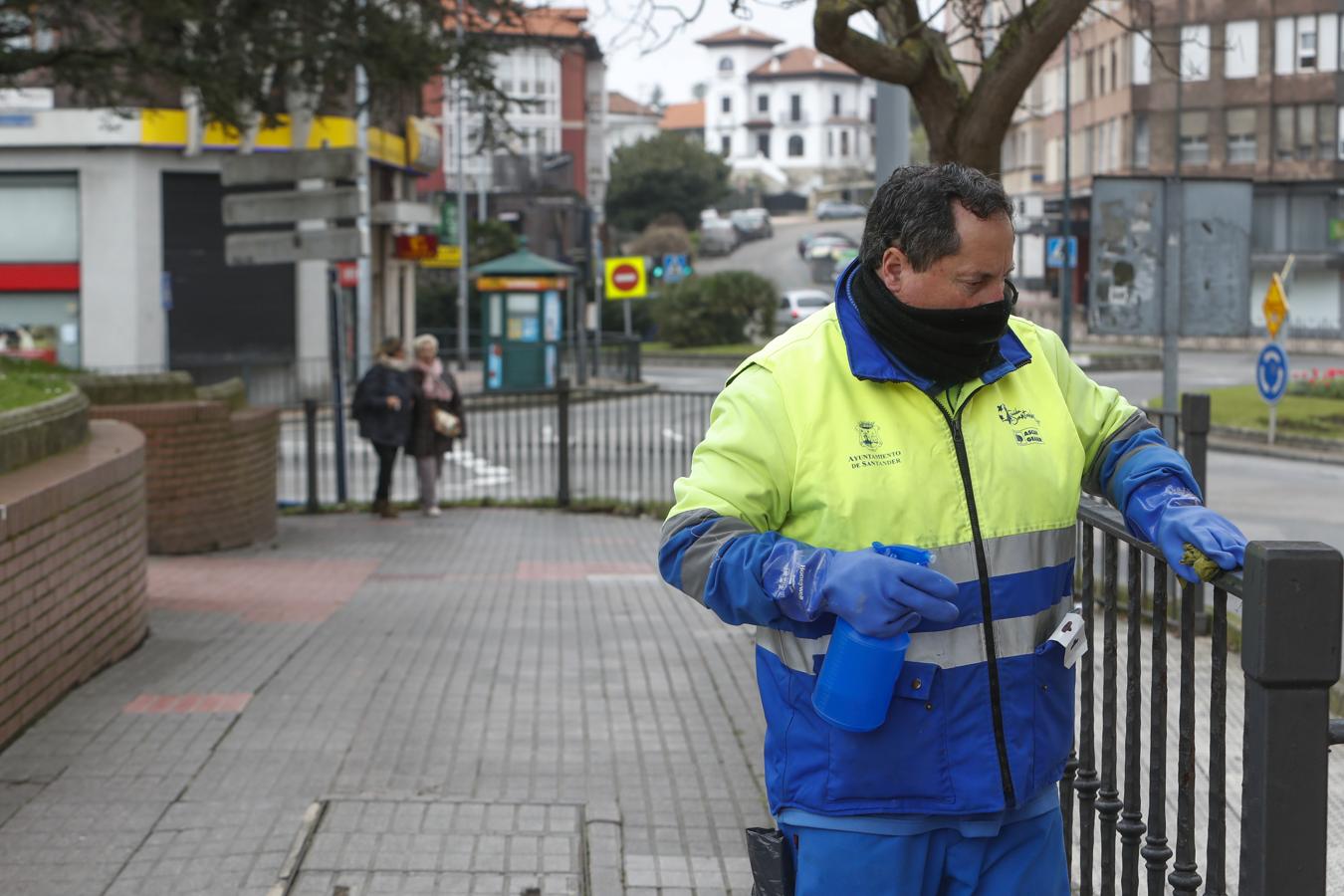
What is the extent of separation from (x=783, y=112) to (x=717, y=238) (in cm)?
6664

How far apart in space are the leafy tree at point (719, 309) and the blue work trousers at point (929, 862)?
53104 millimetres

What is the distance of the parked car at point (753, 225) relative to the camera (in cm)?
10325

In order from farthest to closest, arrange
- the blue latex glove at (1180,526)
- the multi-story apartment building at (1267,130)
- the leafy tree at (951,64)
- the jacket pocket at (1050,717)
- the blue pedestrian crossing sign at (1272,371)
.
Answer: the multi-story apartment building at (1267,130) < the blue pedestrian crossing sign at (1272,371) < the leafy tree at (951,64) < the jacket pocket at (1050,717) < the blue latex glove at (1180,526)

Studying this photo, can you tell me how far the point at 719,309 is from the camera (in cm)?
5647

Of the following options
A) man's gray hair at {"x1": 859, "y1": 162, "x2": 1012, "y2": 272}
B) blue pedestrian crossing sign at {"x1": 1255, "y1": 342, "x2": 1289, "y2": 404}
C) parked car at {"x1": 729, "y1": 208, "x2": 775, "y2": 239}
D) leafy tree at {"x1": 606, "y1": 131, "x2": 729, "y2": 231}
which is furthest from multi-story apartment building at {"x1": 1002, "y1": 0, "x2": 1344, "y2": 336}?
man's gray hair at {"x1": 859, "y1": 162, "x2": 1012, "y2": 272}

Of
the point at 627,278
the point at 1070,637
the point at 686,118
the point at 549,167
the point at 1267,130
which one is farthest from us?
→ the point at 686,118

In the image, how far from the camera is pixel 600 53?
984cm

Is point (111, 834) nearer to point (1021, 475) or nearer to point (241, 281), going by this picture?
point (1021, 475)

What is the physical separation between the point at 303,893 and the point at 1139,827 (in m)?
2.31

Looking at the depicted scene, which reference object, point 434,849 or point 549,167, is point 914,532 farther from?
point 549,167

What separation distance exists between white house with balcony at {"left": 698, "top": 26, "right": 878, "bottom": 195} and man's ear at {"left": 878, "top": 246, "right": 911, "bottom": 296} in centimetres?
15164

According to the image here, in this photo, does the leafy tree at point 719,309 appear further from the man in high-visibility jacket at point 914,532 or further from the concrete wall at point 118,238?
the man in high-visibility jacket at point 914,532

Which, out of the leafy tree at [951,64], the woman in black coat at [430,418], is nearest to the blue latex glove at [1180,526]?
the leafy tree at [951,64]

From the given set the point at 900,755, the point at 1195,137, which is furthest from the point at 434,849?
the point at 1195,137
